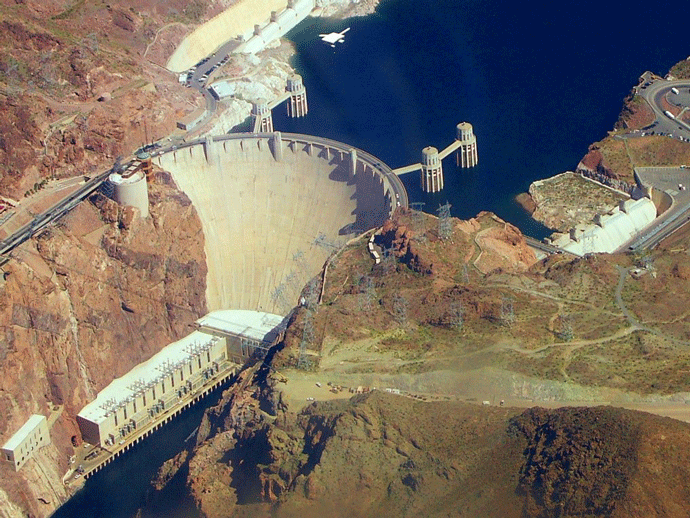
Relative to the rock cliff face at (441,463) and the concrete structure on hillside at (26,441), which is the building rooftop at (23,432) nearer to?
the concrete structure on hillside at (26,441)

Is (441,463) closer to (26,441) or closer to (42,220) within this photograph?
(26,441)

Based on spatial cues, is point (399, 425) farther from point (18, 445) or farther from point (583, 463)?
point (18, 445)

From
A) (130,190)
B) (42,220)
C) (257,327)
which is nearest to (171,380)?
(257,327)

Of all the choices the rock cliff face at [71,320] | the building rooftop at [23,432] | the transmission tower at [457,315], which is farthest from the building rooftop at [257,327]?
the transmission tower at [457,315]

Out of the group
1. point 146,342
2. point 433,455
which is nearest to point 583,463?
point 433,455

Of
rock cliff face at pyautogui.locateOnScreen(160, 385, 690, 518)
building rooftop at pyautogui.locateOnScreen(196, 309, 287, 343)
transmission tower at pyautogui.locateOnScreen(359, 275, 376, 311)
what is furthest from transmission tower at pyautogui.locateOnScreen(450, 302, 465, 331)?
building rooftop at pyautogui.locateOnScreen(196, 309, 287, 343)
